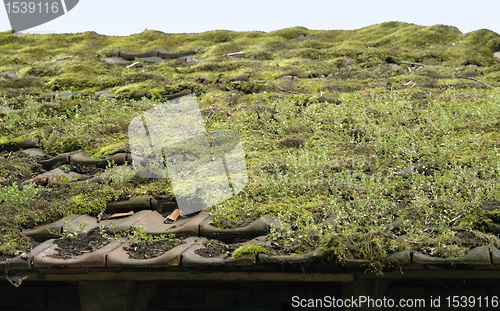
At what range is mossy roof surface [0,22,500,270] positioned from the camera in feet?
12.6

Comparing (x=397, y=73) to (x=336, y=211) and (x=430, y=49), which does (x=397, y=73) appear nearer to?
(x=430, y=49)

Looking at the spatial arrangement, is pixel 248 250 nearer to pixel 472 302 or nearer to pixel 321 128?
pixel 472 302

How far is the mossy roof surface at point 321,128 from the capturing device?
385 centimetres

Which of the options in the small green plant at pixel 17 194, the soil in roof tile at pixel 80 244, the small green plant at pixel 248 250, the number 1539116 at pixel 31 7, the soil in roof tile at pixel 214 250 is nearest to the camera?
the small green plant at pixel 248 250

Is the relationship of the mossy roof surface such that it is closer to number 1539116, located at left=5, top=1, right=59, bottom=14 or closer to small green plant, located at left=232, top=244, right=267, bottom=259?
small green plant, located at left=232, top=244, right=267, bottom=259

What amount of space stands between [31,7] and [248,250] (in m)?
8.46

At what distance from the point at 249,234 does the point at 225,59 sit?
21.9 feet

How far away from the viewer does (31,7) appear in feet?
30.8

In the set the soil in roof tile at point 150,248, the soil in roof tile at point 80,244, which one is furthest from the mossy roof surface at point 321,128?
the soil in roof tile at point 150,248

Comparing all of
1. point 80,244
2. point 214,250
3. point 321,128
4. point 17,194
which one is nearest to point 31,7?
point 17,194

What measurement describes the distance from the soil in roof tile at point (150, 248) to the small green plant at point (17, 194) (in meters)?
1.47

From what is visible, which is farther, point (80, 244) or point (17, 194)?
point (17, 194)

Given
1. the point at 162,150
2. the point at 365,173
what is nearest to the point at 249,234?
the point at 365,173

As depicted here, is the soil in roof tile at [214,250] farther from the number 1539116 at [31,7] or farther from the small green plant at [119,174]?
the number 1539116 at [31,7]
